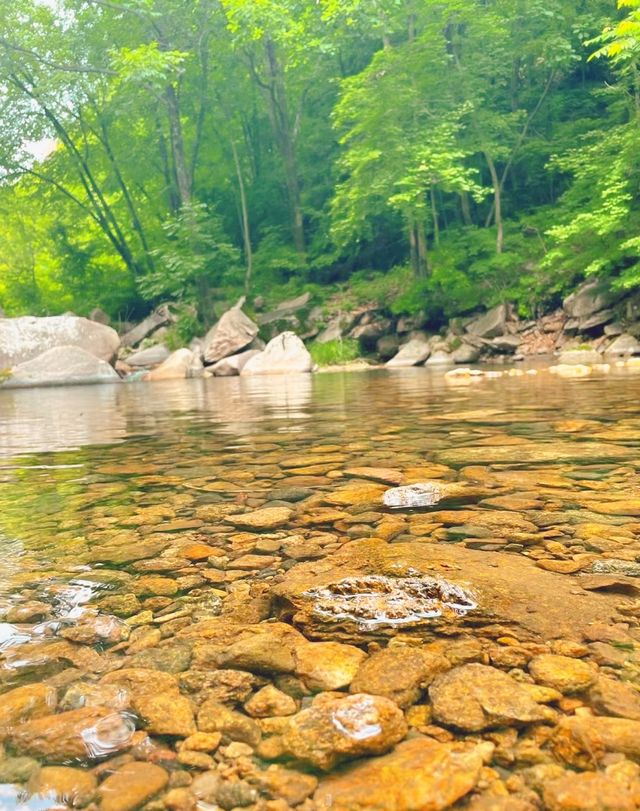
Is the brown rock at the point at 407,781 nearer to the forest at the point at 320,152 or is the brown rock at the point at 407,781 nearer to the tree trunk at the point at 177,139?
the forest at the point at 320,152

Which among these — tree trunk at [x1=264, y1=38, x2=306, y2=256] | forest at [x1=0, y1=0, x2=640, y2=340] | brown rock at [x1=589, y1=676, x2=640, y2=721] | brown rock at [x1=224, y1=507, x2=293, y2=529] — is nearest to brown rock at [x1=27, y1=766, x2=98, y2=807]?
brown rock at [x1=589, y1=676, x2=640, y2=721]

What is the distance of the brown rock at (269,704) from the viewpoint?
3.40 ft

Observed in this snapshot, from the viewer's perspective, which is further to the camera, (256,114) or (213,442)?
(256,114)

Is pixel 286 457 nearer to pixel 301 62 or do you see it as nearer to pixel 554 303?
pixel 554 303

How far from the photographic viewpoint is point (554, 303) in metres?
17.3

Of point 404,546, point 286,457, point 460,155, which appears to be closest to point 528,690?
point 404,546

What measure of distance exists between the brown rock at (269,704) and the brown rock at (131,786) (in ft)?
0.66

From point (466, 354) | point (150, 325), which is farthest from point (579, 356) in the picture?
point (150, 325)

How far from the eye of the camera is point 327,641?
50.2 inches

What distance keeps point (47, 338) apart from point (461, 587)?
18.3m

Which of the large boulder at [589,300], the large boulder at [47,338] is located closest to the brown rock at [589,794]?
the large boulder at [589,300]

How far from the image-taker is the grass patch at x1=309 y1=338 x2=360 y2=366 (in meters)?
18.1

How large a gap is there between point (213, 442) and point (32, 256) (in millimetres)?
29914

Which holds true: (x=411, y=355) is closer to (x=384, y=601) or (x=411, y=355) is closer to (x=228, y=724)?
(x=384, y=601)
